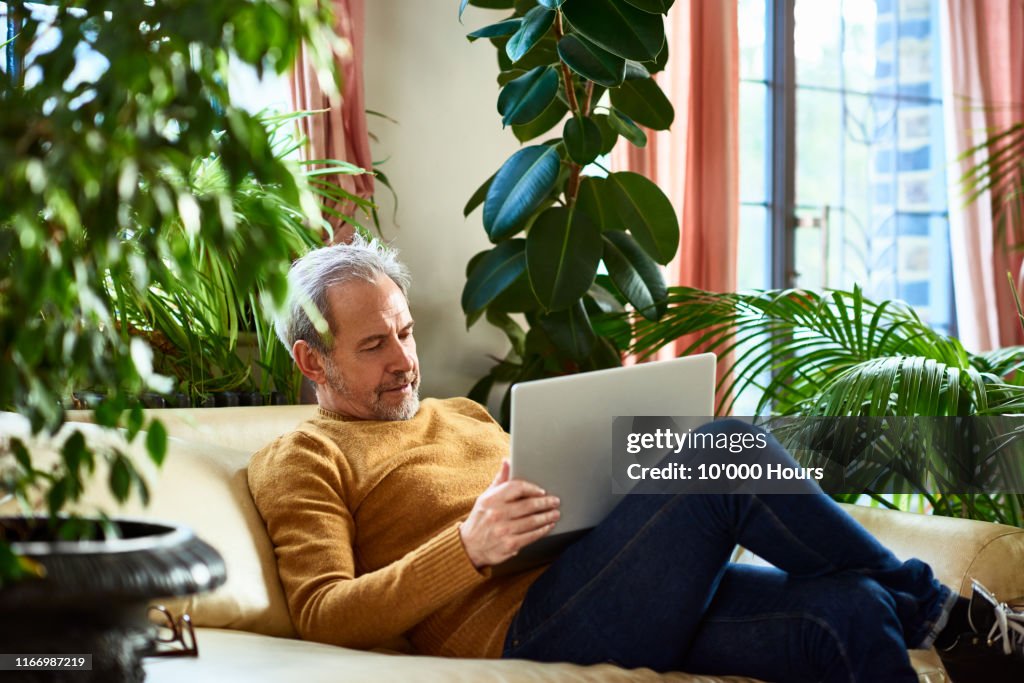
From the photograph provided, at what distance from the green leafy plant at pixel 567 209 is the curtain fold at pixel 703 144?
780mm

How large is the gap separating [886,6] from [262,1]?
4.35 metres

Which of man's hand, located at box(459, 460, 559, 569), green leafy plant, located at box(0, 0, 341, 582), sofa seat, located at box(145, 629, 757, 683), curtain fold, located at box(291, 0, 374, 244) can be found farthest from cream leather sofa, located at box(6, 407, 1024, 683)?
curtain fold, located at box(291, 0, 374, 244)

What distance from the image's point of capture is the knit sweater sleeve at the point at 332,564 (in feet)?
5.04

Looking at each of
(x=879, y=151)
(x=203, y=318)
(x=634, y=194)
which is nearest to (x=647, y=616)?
(x=203, y=318)

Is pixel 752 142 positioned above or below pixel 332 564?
above

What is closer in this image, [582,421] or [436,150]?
[582,421]

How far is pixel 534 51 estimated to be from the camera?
2.68m

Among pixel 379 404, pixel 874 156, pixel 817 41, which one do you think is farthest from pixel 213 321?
pixel 874 156

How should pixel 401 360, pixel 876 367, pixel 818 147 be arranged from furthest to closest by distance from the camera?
pixel 818 147, pixel 876 367, pixel 401 360

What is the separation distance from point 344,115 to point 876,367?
154 centimetres

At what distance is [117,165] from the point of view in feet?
2.25

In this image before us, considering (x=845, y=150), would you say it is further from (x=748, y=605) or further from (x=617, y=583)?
(x=617, y=583)

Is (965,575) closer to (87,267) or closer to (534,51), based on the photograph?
(87,267)

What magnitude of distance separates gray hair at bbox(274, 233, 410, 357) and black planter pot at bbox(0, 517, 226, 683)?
108cm
